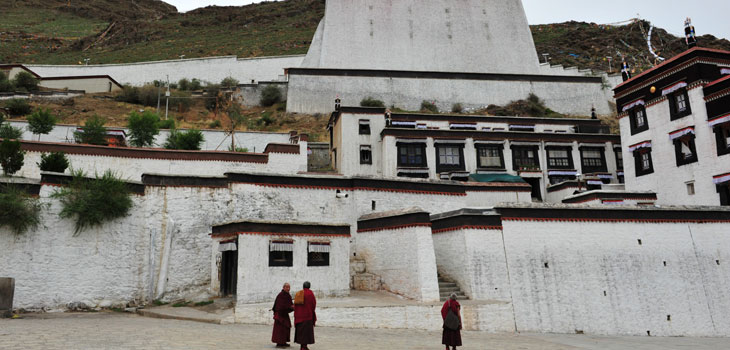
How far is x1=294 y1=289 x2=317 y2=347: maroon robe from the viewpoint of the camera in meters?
8.15

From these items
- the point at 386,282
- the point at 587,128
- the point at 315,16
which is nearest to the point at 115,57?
the point at 315,16

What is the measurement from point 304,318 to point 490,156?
72.1 ft

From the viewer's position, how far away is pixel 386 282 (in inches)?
606

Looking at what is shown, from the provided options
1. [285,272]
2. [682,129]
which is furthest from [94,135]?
[682,129]

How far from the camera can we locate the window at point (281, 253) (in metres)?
13.9

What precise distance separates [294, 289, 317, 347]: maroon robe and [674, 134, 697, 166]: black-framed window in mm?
20763

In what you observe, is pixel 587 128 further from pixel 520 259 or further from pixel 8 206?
pixel 8 206

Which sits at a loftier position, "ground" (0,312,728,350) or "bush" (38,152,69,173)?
"bush" (38,152,69,173)

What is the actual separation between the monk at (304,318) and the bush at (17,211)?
9801 mm

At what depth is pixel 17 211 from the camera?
45.1ft

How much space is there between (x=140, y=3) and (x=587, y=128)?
368ft

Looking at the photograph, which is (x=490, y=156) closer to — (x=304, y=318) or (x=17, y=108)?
(x=304, y=318)

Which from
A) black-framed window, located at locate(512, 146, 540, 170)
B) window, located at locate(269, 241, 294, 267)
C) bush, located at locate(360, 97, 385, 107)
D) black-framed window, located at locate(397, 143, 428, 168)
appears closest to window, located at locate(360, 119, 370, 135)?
black-framed window, located at locate(397, 143, 428, 168)

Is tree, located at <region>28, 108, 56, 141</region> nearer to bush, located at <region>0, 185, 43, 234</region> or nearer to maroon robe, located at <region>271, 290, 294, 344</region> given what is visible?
bush, located at <region>0, 185, 43, 234</region>
